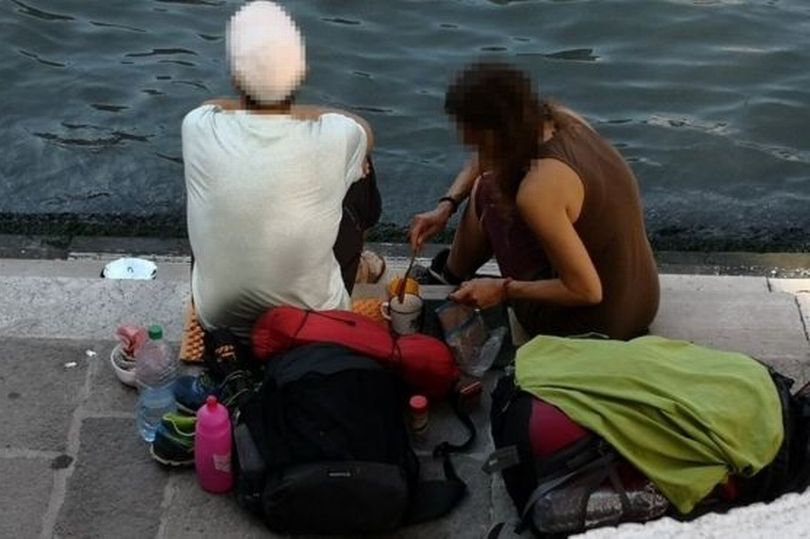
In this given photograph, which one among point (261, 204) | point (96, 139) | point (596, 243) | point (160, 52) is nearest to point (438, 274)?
point (596, 243)

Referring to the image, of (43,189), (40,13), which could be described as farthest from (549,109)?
(40,13)

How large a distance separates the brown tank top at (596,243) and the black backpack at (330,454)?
0.71m

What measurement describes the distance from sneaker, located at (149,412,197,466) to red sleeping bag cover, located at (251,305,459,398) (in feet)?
1.08

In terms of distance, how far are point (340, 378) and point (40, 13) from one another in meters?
5.26

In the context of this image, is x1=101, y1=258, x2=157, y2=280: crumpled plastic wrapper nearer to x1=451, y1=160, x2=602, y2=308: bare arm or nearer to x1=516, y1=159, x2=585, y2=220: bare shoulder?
x1=451, y1=160, x2=602, y2=308: bare arm

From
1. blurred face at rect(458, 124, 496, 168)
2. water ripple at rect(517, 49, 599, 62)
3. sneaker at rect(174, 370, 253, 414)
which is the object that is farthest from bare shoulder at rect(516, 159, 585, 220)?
water ripple at rect(517, 49, 599, 62)

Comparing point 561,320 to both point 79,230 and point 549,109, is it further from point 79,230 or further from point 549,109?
point 79,230

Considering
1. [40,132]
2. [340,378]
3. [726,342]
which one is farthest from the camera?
[40,132]

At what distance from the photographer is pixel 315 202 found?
12.9 ft

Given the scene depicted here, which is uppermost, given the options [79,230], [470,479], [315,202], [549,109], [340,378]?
[549,109]

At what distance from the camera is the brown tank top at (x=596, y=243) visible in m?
3.77

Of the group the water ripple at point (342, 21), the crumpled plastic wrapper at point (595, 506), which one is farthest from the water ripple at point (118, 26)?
the crumpled plastic wrapper at point (595, 506)

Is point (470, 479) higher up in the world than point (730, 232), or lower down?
higher up

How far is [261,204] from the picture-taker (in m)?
3.85
